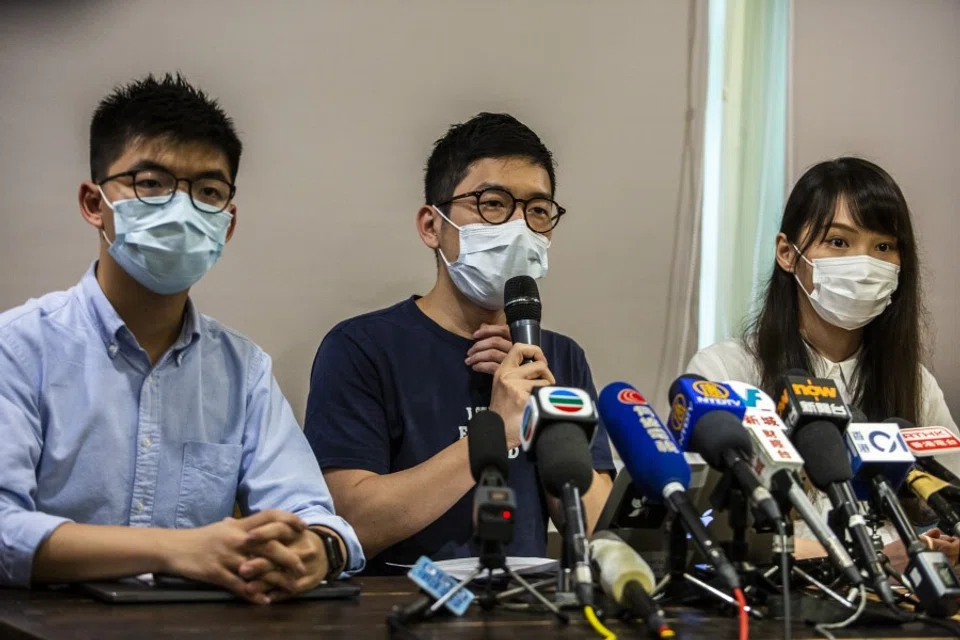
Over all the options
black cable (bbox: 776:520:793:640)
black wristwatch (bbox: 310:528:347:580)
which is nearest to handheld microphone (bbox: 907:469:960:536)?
black cable (bbox: 776:520:793:640)

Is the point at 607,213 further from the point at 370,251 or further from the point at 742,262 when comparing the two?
the point at 370,251

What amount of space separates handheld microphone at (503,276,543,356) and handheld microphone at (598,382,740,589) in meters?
0.58

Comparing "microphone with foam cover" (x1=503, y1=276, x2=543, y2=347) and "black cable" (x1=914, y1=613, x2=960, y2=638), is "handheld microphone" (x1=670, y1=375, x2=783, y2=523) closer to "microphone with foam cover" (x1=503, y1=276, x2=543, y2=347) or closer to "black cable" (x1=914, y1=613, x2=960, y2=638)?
"black cable" (x1=914, y1=613, x2=960, y2=638)

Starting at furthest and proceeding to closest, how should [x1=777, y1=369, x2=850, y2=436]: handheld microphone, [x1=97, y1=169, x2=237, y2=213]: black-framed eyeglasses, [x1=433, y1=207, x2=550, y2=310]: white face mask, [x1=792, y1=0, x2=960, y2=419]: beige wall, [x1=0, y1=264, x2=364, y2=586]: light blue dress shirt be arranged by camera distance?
1. [x1=792, y1=0, x2=960, y2=419]: beige wall
2. [x1=433, y1=207, x2=550, y2=310]: white face mask
3. [x1=97, y1=169, x2=237, y2=213]: black-framed eyeglasses
4. [x1=0, y1=264, x2=364, y2=586]: light blue dress shirt
5. [x1=777, y1=369, x2=850, y2=436]: handheld microphone

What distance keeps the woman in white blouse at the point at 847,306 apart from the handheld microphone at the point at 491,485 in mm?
1476

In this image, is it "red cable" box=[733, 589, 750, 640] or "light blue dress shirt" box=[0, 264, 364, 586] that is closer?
"red cable" box=[733, 589, 750, 640]

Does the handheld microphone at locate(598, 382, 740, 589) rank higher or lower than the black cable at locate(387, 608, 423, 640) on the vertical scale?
higher

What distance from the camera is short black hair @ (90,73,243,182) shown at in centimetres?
189

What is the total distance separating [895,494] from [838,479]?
166 mm

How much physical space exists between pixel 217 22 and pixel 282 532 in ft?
5.46

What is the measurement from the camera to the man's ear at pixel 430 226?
2.44 meters

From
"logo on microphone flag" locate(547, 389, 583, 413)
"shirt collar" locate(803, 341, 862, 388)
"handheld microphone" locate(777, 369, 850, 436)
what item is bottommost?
"shirt collar" locate(803, 341, 862, 388)

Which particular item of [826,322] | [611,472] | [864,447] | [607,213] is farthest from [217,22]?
[864,447]

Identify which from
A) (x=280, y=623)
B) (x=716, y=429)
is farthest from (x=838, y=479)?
(x=280, y=623)
